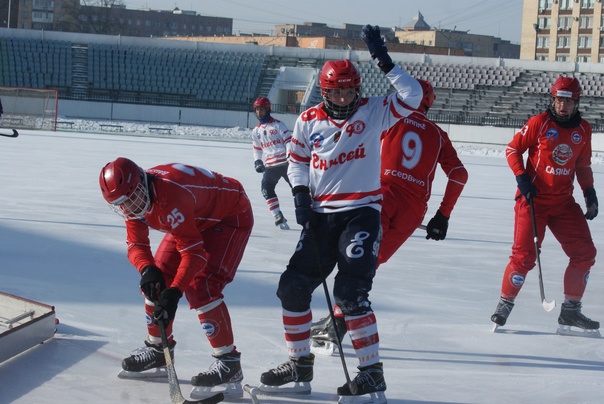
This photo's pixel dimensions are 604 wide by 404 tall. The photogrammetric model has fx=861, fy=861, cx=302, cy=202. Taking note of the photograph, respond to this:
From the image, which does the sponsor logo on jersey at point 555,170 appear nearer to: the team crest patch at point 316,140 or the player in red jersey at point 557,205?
the player in red jersey at point 557,205

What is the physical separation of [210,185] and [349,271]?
0.70 meters

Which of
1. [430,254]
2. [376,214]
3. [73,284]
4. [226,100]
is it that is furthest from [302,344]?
[226,100]

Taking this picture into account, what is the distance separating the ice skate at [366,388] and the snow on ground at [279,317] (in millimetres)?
120

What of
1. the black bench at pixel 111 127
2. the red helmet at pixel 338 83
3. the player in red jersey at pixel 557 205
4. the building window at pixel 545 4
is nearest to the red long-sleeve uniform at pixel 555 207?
the player in red jersey at pixel 557 205

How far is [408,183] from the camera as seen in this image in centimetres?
454

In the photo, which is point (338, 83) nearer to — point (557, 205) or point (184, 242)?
point (184, 242)

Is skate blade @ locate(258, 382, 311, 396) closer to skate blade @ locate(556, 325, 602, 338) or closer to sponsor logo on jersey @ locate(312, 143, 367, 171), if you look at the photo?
sponsor logo on jersey @ locate(312, 143, 367, 171)

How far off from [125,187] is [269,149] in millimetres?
6106

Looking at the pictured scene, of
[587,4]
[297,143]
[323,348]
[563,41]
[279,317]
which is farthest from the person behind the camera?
[563,41]

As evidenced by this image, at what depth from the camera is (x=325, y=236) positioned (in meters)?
3.73

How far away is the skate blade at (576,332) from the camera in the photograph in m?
4.95

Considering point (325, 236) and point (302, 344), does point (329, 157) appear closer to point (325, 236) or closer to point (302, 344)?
point (325, 236)

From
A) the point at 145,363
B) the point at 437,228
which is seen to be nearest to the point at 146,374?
the point at 145,363

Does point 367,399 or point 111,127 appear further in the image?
point 111,127
